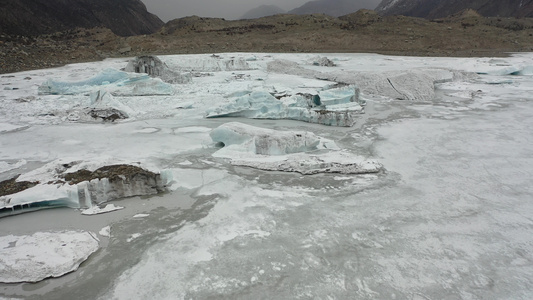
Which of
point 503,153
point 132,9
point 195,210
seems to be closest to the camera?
point 195,210

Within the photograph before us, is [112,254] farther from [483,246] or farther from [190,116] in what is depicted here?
[190,116]

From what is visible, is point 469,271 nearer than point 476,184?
Yes

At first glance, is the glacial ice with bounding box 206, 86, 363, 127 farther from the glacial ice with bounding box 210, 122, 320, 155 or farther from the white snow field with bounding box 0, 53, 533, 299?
the glacial ice with bounding box 210, 122, 320, 155

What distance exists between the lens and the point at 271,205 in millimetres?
3342

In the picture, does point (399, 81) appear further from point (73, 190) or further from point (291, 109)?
point (73, 190)

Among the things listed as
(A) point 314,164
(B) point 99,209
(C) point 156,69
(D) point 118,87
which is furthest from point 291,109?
(C) point 156,69

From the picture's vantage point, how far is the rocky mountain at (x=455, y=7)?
1830 inches

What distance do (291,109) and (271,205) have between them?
11.7 feet

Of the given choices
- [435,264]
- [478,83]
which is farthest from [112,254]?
→ [478,83]

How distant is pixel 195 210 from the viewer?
3248 mm

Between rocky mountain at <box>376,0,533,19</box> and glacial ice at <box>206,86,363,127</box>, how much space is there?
49275 millimetres

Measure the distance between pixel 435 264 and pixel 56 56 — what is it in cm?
1822

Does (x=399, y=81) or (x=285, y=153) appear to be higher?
(x=399, y=81)

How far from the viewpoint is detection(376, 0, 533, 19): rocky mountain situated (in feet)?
152
